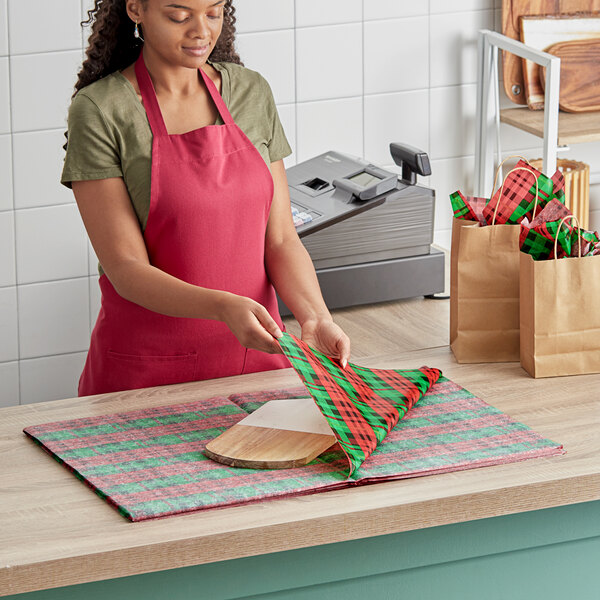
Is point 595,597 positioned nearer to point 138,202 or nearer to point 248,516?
point 248,516

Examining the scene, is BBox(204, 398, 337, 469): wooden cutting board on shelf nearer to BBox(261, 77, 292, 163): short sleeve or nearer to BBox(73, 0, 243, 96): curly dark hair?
BBox(261, 77, 292, 163): short sleeve

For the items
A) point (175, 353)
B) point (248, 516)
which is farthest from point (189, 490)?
point (175, 353)

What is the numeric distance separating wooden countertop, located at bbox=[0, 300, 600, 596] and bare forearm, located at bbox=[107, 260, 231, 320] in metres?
0.23

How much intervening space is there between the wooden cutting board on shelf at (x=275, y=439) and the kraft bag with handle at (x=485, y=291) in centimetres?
33

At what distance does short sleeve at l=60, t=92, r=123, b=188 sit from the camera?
1531 mm

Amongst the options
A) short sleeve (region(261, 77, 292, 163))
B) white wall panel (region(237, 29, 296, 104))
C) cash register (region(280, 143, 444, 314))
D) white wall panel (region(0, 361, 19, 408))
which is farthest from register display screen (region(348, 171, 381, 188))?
white wall panel (region(0, 361, 19, 408))

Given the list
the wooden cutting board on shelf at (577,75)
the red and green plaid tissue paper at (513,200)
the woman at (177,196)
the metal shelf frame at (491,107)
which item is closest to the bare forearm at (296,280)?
the woman at (177,196)

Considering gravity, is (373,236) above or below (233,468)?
above

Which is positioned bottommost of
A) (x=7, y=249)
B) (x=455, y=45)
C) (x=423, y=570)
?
(x=423, y=570)

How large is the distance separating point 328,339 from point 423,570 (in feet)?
1.25

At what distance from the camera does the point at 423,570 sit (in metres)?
1.22

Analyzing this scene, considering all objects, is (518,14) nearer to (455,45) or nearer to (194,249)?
(455,45)

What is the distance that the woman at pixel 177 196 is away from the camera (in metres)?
1.53

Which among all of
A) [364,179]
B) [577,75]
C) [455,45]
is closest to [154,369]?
[364,179]
